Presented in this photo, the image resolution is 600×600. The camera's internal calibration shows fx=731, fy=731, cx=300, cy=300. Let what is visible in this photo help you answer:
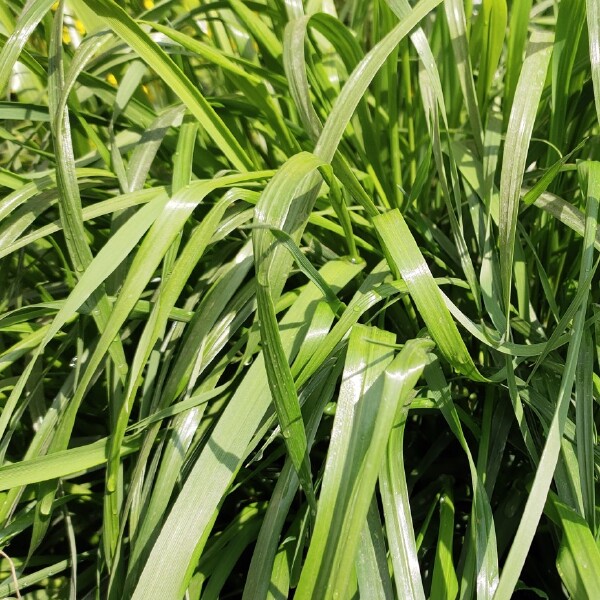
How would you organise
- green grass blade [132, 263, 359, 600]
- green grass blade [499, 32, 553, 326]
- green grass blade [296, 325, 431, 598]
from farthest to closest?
green grass blade [499, 32, 553, 326]
green grass blade [132, 263, 359, 600]
green grass blade [296, 325, 431, 598]

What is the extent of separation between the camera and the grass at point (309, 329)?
0.73 m

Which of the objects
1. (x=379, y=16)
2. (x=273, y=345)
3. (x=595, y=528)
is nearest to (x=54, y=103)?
(x=273, y=345)

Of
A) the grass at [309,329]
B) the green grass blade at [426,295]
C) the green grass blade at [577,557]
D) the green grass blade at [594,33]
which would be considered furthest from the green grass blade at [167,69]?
the green grass blade at [577,557]

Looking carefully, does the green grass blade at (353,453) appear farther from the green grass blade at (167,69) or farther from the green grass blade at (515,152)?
the green grass blade at (167,69)

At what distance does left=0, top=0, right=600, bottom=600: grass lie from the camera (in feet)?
2.40

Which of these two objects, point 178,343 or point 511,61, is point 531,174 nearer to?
point 511,61

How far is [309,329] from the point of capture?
0.85m

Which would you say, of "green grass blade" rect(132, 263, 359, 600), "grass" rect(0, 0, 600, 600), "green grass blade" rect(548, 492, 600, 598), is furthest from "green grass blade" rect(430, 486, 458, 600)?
"green grass blade" rect(132, 263, 359, 600)

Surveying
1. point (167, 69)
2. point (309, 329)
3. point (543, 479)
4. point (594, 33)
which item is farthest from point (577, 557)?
point (167, 69)

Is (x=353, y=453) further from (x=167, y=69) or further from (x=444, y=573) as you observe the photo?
(x=167, y=69)

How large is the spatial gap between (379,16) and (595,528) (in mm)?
816

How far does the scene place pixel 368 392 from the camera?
0.72 metres

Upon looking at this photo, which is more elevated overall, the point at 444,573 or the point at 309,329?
the point at 309,329

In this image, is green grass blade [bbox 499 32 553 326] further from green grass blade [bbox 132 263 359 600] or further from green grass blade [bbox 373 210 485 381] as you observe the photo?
green grass blade [bbox 132 263 359 600]
